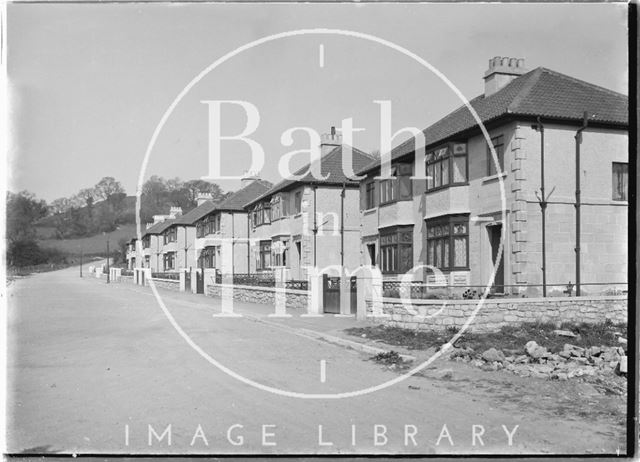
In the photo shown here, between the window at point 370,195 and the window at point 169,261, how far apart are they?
35100 millimetres

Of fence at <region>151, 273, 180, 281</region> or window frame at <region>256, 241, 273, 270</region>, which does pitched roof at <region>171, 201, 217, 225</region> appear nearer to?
fence at <region>151, 273, 180, 281</region>

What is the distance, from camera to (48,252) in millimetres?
8844

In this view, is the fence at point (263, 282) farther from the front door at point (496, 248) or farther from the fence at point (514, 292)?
the front door at point (496, 248)

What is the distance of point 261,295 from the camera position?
26125 mm

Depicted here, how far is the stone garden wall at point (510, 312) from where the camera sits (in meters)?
13.9

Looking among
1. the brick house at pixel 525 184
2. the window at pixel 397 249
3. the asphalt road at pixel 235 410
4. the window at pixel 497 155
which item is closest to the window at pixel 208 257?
the window at pixel 397 249

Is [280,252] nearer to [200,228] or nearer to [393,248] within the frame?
[393,248]

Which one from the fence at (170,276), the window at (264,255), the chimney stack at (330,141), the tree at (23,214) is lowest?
the fence at (170,276)

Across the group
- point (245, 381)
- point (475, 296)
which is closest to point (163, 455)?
point (245, 381)

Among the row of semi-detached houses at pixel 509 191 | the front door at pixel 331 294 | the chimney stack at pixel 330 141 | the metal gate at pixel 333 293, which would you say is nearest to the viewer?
the row of semi-detached houses at pixel 509 191

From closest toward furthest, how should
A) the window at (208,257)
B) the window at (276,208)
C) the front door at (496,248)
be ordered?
the front door at (496,248), the window at (276,208), the window at (208,257)

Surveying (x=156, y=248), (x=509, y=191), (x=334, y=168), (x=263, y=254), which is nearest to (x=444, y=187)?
(x=509, y=191)

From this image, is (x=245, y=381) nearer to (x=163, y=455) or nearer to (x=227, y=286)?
(x=163, y=455)

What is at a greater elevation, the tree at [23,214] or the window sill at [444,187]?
the window sill at [444,187]
